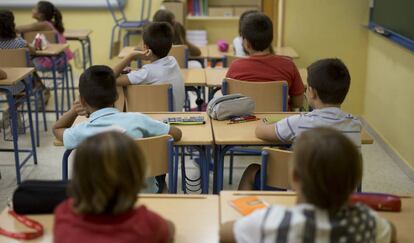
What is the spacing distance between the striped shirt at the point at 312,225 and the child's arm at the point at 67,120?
1449 mm

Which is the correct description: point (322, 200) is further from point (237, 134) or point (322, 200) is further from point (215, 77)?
point (215, 77)

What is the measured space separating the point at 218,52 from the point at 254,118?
2421 millimetres

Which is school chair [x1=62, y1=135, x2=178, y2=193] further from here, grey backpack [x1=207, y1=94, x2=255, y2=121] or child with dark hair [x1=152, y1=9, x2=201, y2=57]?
child with dark hair [x1=152, y1=9, x2=201, y2=57]

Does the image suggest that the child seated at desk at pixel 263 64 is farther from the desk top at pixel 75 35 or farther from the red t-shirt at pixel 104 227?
the desk top at pixel 75 35

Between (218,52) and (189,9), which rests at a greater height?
(189,9)

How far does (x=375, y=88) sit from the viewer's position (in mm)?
5008

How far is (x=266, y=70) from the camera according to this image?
342 centimetres

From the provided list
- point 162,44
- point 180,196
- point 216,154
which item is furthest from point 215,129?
point 162,44

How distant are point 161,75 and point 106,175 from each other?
2201 millimetres

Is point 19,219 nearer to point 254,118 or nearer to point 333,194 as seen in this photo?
point 333,194

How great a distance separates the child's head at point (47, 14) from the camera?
5562 millimetres

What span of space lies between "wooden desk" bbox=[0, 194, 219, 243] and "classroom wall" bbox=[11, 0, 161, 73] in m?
→ 5.33

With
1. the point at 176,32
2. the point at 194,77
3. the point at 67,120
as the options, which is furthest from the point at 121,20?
the point at 67,120

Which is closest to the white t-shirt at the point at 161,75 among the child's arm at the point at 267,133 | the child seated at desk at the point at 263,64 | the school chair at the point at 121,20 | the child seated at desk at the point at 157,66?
the child seated at desk at the point at 157,66
